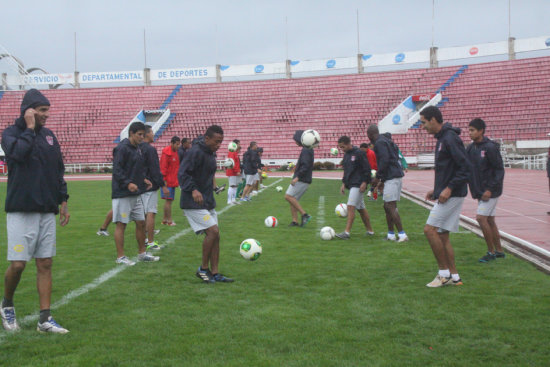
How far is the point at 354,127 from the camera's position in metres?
40.7

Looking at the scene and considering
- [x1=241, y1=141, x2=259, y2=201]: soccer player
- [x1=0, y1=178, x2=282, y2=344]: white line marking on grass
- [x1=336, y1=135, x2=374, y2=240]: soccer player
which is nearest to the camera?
[x1=0, y1=178, x2=282, y2=344]: white line marking on grass

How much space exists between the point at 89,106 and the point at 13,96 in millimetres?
8051

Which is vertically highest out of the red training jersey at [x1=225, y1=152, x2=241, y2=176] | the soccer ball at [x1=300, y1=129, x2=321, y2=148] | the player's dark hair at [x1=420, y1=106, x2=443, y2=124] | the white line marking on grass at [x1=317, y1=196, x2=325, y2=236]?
the player's dark hair at [x1=420, y1=106, x2=443, y2=124]

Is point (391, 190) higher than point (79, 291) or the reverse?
higher

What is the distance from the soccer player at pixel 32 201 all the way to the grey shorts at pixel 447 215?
4039 millimetres

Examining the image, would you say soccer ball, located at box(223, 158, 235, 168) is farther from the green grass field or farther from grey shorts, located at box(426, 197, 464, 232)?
grey shorts, located at box(426, 197, 464, 232)

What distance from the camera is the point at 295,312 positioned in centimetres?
519

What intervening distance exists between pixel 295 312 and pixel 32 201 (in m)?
2.58

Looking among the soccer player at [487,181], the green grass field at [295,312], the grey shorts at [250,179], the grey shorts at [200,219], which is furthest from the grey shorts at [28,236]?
the grey shorts at [250,179]

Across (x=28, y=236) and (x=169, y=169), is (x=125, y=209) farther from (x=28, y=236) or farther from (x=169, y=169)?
(x=169, y=169)

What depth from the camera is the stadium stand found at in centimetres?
3762

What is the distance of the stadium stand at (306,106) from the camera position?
3762 centimetres

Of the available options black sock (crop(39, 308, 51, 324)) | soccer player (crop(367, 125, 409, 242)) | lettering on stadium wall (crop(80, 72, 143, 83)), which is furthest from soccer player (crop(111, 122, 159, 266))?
lettering on stadium wall (crop(80, 72, 143, 83))

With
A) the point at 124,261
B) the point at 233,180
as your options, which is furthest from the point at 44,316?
the point at 233,180
